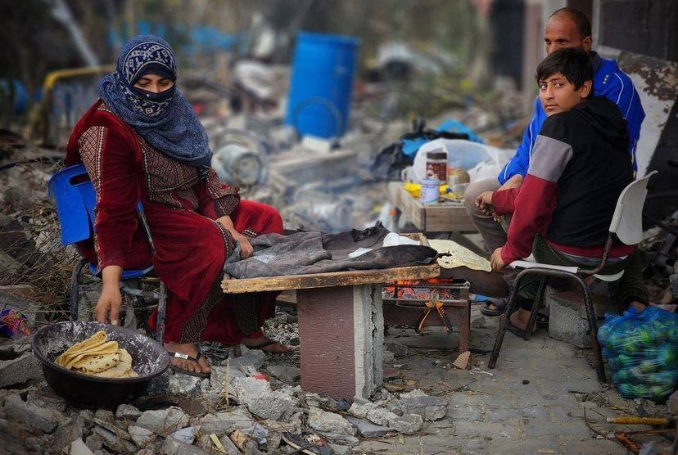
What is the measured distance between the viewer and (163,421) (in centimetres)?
391

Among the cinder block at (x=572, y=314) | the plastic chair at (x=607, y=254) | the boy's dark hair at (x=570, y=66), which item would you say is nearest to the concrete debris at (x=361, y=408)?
the plastic chair at (x=607, y=254)

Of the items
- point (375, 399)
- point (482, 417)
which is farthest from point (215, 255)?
point (482, 417)

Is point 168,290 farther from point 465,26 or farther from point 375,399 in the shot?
point 465,26

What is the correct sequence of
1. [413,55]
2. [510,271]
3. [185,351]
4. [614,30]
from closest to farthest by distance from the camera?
[185,351]
[510,271]
[614,30]
[413,55]

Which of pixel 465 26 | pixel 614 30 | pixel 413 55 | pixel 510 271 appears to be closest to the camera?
pixel 510 271

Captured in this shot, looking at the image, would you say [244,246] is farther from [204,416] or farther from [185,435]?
[185,435]

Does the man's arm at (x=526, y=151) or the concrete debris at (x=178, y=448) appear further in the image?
the man's arm at (x=526, y=151)

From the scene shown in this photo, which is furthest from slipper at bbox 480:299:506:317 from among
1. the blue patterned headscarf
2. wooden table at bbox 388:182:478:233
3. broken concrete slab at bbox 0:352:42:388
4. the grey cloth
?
broken concrete slab at bbox 0:352:42:388

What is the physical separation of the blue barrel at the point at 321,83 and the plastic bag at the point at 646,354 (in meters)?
9.01

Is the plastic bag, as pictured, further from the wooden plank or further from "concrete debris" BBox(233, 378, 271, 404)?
"concrete debris" BBox(233, 378, 271, 404)

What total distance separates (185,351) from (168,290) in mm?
363

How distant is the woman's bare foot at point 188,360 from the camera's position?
455 centimetres

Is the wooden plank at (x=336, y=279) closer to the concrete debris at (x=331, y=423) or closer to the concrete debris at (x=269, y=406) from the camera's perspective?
the concrete debris at (x=269, y=406)

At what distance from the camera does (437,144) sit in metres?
6.49
